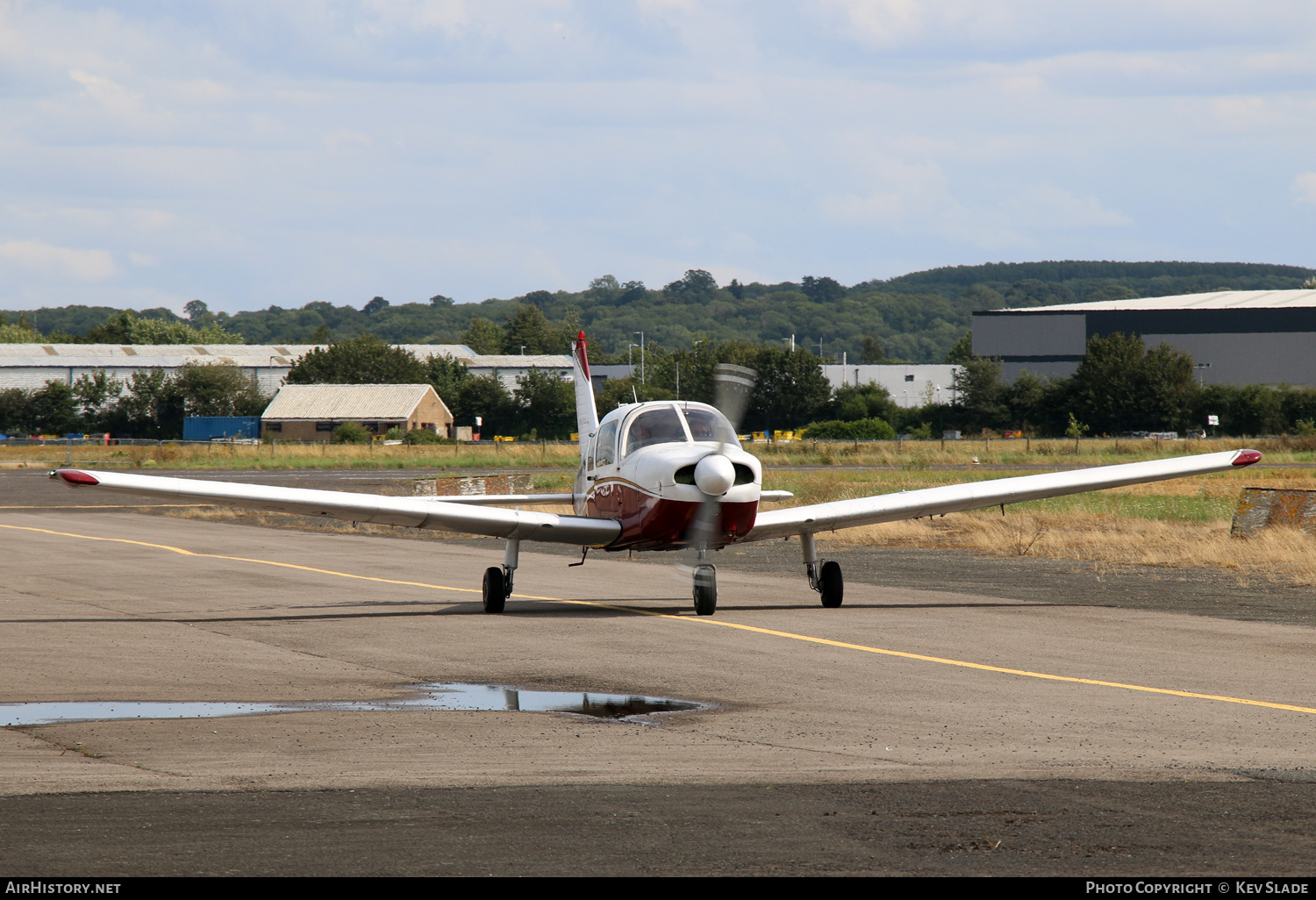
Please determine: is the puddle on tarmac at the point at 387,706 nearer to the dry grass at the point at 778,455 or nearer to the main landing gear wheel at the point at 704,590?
the main landing gear wheel at the point at 704,590

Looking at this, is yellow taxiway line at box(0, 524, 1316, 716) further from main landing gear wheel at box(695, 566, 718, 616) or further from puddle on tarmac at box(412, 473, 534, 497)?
puddle on tarmac at box(412, 473, 534, 497)

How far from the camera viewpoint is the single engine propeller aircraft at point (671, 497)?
1445cm

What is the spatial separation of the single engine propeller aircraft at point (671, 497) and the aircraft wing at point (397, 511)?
2 cm

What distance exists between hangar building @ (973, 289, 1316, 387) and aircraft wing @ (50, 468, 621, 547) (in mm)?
103828

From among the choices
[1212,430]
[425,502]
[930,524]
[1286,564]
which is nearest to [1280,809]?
[425,502]

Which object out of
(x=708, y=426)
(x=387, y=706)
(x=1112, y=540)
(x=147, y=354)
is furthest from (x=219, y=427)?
(x=387, y=706)

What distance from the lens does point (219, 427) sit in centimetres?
10862

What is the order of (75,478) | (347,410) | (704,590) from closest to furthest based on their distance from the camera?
(75,478), (704,590), (347,410)

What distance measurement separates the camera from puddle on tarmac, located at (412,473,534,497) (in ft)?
145

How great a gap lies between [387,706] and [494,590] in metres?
6.18

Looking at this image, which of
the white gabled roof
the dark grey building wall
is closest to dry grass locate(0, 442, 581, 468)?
the dark grey building wall

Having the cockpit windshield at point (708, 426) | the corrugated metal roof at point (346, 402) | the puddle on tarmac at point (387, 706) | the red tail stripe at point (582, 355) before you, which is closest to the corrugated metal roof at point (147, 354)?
the corrugated metal roof at point (346, 402)

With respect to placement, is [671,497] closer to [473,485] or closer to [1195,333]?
[473,485]

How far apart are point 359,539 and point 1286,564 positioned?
726 inches
